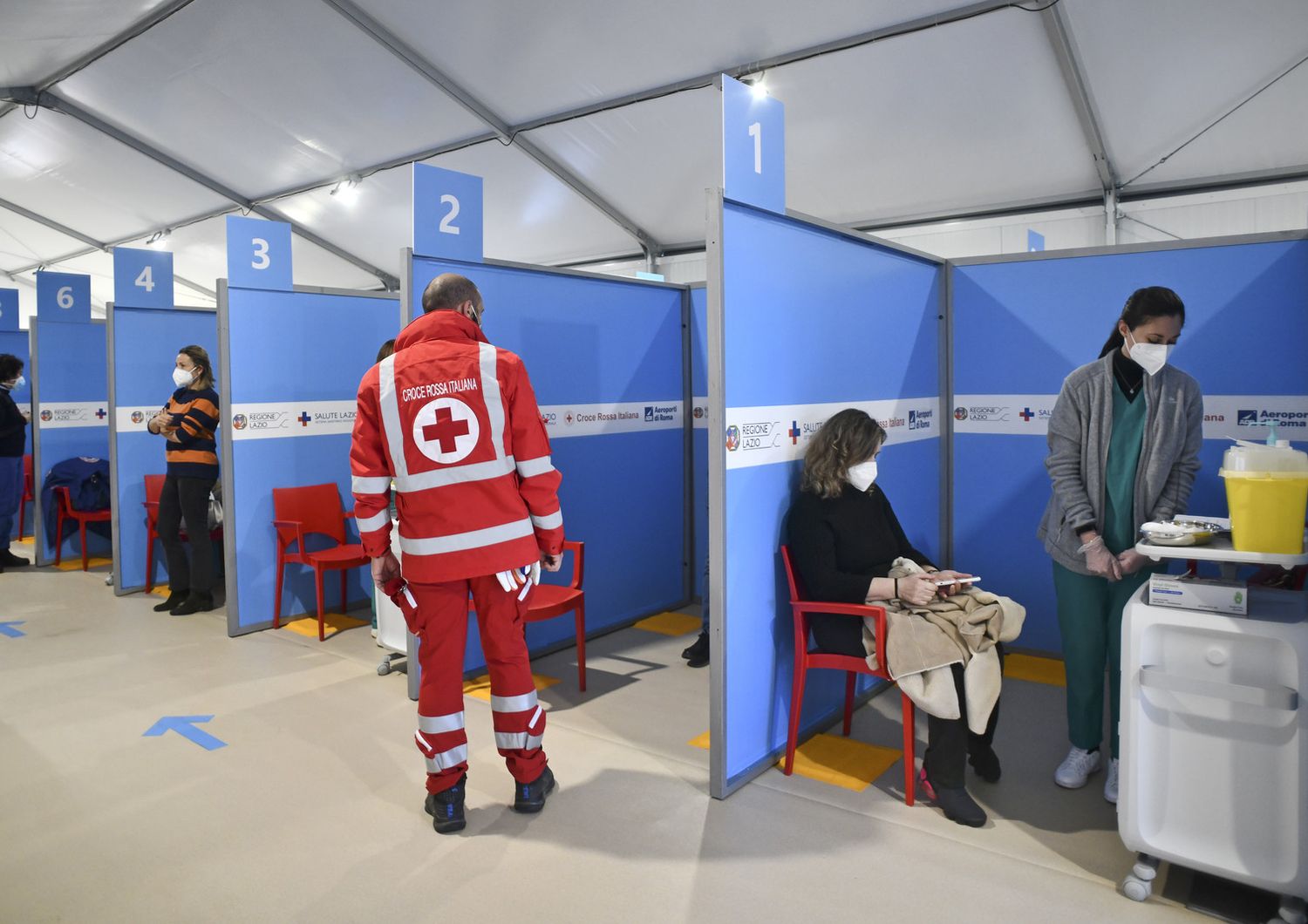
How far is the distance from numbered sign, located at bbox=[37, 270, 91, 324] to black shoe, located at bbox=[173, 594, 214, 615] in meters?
2.83

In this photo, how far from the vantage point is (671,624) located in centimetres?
477

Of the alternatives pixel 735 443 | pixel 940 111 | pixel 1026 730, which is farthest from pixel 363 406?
pixel 940 111

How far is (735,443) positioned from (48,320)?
615cm

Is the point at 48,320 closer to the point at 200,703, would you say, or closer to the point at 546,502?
the point at 200,703

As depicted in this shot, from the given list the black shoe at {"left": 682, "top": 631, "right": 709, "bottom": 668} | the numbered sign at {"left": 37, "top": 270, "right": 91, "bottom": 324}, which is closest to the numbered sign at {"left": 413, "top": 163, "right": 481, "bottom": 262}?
the black shoe at {"left": 682, "top": 631, "right": 709, "bottom": 668}

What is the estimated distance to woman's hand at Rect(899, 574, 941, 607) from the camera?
2.70 meters

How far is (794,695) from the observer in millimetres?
2896

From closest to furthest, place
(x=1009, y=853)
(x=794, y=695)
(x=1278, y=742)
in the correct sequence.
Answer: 1. (x=1278, y=742)
2. (x=1009, y=853)
3. (x=794, y=695)

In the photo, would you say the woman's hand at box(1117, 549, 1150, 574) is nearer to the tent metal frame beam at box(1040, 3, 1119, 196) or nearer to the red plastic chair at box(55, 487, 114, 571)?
the tent metal frame beam at box(1040, 3, 1119, 196)

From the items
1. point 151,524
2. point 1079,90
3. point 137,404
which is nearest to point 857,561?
point 1079,90

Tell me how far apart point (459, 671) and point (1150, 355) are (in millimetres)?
2160

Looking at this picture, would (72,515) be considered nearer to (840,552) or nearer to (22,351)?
(22,351)

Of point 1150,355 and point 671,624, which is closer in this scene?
point 1150,355

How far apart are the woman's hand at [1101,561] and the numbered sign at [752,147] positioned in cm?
141
